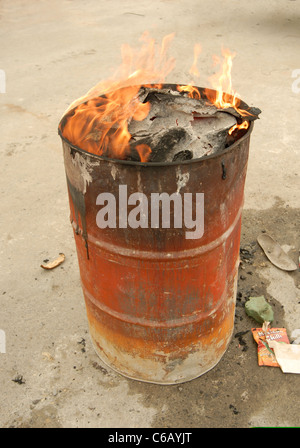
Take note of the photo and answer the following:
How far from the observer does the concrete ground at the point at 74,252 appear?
97.7 inches

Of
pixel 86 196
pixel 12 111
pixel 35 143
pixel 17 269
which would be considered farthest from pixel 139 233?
pixel 12 111

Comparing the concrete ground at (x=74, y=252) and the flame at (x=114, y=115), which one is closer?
the flame at (x=114, y=115)

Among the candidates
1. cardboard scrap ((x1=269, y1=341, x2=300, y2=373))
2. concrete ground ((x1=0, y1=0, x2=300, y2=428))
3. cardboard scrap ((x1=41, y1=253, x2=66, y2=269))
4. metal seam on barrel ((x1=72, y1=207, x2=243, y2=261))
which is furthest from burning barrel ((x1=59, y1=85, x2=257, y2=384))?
cardboard scrap ((x1=41, y1=253, x2=66, y2=269))

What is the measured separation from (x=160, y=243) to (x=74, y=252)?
5.73ft

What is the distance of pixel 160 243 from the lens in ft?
6.66

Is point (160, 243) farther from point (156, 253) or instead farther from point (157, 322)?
point (157, 322)

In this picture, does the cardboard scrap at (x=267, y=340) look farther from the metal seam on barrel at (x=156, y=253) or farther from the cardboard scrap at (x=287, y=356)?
the metal seam on barrel at (x=156, y=253)

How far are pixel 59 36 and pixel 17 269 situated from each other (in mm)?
6529

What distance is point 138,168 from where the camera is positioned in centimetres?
182

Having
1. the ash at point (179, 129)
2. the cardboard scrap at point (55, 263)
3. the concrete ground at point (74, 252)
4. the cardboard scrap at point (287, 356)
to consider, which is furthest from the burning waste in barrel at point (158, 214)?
the cardboard scrap at point (55, 263)

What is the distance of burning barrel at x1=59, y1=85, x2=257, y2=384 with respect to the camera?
74.8 inches

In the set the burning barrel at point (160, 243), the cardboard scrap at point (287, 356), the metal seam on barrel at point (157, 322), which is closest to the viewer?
the burning barrel at point (160, 243)

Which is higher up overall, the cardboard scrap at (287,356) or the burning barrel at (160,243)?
the burning barrel at (160,243)
